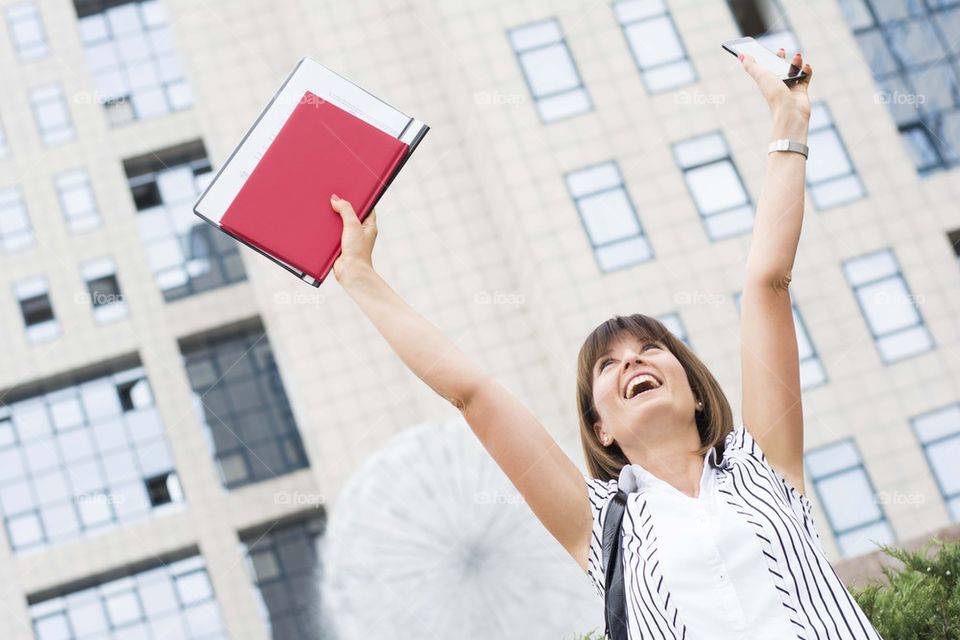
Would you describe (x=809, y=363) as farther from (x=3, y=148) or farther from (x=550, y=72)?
(x=3, y=148)

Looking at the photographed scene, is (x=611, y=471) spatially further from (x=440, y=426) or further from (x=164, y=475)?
(x=164, y=475)

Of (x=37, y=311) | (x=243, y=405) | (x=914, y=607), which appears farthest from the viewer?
(x=37, y=311)

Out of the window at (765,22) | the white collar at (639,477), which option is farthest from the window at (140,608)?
the white collar at (639,477)

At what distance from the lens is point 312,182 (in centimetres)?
244

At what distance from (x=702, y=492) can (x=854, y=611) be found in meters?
0.32

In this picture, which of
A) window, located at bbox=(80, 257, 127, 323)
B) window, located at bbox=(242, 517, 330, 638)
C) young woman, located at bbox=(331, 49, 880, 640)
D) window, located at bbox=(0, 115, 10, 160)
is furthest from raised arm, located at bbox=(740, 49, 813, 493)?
window, located at bbox=(0, 115, 10, 160)

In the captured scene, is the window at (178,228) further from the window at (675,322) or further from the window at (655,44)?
the window at (675,322)

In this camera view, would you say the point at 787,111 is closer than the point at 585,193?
Yes

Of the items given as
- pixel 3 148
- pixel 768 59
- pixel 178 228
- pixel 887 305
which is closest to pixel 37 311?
pixel 178 228

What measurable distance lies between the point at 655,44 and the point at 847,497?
8.96 m

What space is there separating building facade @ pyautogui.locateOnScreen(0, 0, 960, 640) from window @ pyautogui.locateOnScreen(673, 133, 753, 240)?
5 cm

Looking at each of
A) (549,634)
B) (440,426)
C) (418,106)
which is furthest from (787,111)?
(418,106)

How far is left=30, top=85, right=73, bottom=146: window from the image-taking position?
25.5 m

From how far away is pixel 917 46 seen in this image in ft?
75.4
